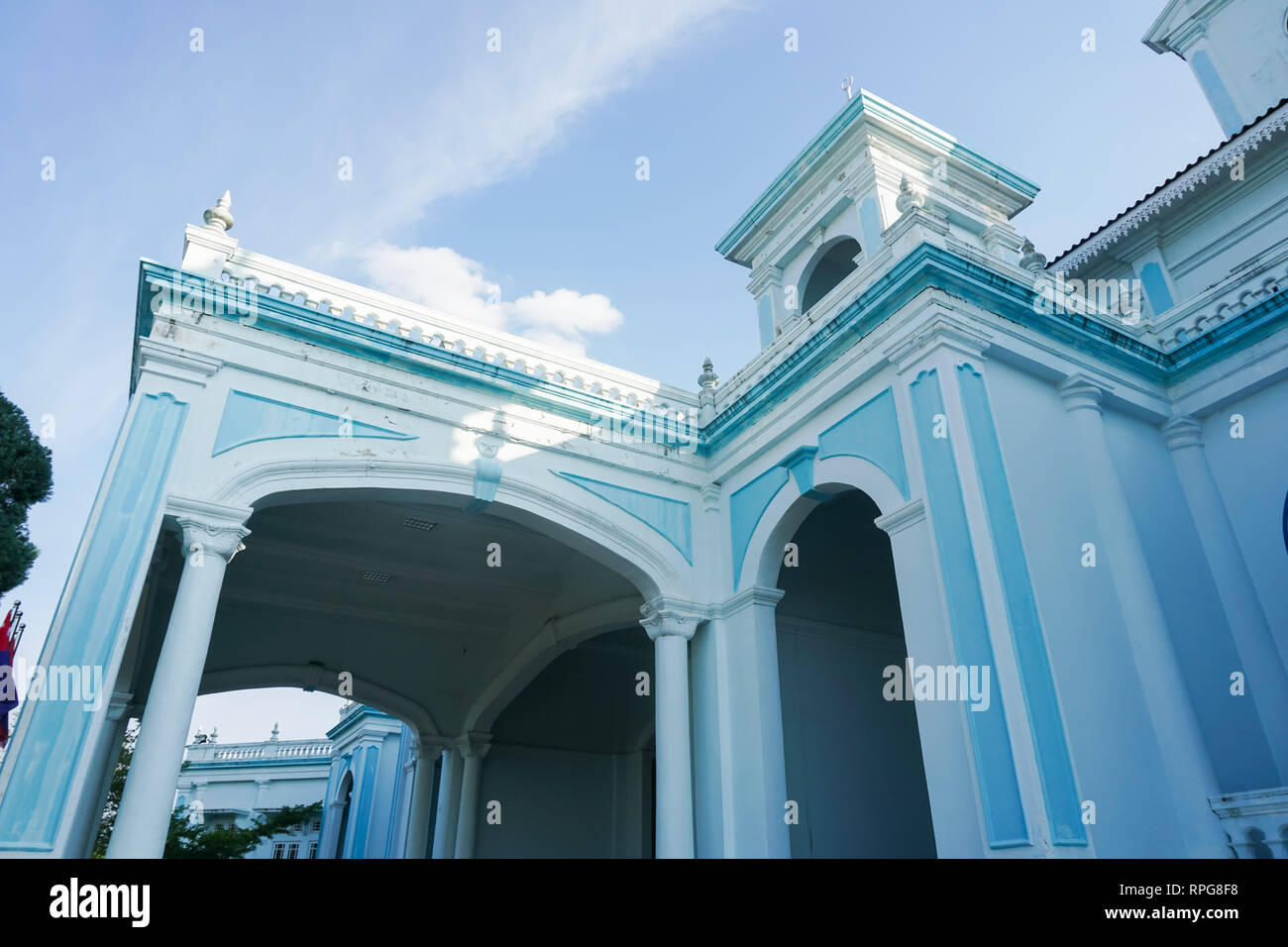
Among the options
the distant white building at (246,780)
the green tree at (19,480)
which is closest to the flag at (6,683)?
the green tree at (19,480)

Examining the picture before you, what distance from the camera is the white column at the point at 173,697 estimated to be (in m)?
5.25

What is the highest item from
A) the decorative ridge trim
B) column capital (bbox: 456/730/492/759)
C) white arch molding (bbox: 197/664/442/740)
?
the decorative ridge trim

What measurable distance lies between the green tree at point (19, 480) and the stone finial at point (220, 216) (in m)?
3.11

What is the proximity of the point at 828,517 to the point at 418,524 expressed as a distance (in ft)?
14.3

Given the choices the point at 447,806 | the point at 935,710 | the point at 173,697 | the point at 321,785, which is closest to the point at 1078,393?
the point at 935,710

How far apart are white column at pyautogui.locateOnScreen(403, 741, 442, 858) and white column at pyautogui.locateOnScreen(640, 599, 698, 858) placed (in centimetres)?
571

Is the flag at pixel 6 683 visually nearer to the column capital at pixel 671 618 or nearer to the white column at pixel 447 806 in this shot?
the column capital at pixel 671 618

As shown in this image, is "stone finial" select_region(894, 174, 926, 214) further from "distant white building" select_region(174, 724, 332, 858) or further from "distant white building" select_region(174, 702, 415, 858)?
"distant white building" select_region(174, 724, 332, 858)

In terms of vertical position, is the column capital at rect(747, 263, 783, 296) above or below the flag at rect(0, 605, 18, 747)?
above

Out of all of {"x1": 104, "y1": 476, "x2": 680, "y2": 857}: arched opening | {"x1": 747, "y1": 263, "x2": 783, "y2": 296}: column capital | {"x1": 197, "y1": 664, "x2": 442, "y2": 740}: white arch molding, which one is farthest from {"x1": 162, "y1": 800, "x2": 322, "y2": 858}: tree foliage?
{"x1": 747, "y1": 263, "x2": 783, "y2": 296}: column capital

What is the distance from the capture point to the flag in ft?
23.4

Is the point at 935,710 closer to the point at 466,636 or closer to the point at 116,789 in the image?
the point at 466,636

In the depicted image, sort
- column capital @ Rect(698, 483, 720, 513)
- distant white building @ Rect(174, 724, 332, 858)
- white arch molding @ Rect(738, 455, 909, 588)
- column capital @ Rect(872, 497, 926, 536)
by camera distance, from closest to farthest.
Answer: column capital @ Rect(872, 497, 926, 536), white arch molding @ Rect(738, 455, 909, 588), column capital @ Rect(698, 483, 720, 513), distant white building @ Rect(174, 724, 332, 858)

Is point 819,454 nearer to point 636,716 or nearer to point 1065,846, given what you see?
point 1065,846
